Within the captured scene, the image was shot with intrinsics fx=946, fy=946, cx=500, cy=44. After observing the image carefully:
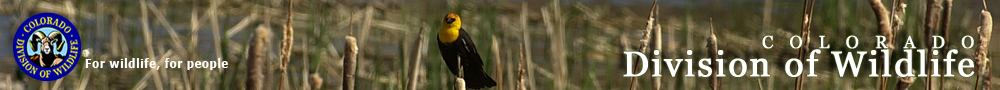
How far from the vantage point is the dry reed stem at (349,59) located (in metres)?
0.66

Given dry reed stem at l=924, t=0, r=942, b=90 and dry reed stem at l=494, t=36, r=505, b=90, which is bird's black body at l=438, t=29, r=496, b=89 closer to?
dry reed stem at l=494, t=36, r=505, b=90

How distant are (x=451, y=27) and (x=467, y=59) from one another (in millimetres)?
40

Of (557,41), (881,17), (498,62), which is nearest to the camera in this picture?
(881,17)

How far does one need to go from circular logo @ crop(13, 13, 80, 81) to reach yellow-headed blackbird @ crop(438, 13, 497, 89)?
0.37 m

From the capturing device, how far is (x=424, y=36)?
976 mm

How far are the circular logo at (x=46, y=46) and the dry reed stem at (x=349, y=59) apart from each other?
0.39m

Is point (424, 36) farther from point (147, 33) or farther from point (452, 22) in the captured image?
point (147, 33)

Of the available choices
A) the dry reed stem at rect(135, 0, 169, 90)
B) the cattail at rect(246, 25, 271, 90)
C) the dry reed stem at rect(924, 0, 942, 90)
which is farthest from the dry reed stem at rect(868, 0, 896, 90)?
the dry reed stem at rect(135, 0, 169, 90)

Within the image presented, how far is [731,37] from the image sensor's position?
4.01ft

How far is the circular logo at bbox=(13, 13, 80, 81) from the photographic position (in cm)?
93

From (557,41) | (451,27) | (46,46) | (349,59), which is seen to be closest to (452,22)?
(451,27)

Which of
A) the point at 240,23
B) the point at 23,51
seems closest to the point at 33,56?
the point at 23,51

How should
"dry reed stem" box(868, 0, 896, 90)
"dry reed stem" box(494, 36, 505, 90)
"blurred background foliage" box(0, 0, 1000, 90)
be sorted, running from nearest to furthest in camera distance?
"dry reed stem" box(868, 0, 896, 90), "dry reed stem" box(494, 36, 505, 90), "blurred background foliage" box(0, 0, 1000, 90)

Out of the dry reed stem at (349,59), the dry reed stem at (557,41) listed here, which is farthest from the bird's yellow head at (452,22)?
the dry reed stem at (349,59)
